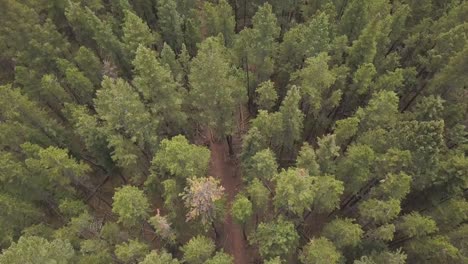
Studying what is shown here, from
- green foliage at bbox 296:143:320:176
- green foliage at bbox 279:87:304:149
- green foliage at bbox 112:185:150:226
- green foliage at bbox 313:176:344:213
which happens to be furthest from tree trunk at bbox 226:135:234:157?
green foliage at bbox 112:185:150:226

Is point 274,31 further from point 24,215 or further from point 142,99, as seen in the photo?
point 24,215

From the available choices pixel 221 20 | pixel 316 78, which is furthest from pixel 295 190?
pixel 221 20

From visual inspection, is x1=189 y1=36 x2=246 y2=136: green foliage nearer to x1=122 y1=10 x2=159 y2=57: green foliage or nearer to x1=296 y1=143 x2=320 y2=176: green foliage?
x1=122 y1=10 x2=159 y2=57: green foliage

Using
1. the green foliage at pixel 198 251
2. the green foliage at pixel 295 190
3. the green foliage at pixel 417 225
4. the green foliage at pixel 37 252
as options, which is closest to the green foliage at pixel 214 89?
the green foliage at pixel 295 190

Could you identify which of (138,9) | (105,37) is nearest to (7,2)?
(105,37)

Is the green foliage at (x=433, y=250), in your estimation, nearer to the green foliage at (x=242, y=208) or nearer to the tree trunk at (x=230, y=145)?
the green foliage at (x=242, y=208)

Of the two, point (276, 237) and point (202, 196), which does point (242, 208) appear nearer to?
point (276, 237)
